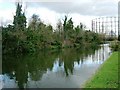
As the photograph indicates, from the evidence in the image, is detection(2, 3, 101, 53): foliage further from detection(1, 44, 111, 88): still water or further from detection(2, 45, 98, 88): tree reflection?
detection(1, 44, 111, 88): still water

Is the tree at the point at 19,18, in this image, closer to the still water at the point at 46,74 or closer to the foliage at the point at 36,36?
the foliage at the point at 36,36

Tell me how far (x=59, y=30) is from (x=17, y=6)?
18.7 metres

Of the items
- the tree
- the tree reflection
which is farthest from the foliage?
the tree reflection

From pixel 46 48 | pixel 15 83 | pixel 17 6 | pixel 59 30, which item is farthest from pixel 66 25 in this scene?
pixel 15 83

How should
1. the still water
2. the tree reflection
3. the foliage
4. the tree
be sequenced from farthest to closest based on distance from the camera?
1. the tree
2. the foliage
3. the tree reflection
4. the still water

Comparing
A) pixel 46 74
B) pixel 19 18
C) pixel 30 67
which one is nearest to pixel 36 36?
pixel 19 18

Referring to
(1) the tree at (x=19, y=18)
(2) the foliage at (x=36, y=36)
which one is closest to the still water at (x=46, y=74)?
(2) the foliage at (x=36, y=36)

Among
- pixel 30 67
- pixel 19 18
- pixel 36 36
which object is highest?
pixel 19 18

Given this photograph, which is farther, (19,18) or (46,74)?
(19,18)

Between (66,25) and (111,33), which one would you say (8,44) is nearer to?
(66,25)

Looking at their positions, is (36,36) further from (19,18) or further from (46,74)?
(46,74)

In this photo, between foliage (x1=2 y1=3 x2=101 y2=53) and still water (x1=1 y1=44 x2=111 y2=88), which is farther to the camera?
foliage (x1=2 y1=3 x2=101 y2=53)

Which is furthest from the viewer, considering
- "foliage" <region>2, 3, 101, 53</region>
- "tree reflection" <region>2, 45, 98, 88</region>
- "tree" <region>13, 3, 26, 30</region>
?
"tree" <region>13, 3, 26, 30</region>

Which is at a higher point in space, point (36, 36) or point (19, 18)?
point (19, 18)
